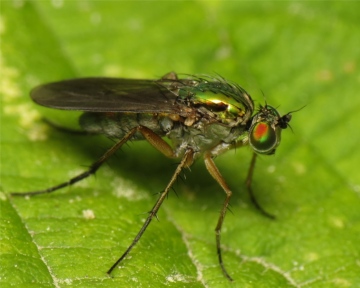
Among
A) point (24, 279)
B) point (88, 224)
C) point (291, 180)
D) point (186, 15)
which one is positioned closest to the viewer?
point (24, 279)

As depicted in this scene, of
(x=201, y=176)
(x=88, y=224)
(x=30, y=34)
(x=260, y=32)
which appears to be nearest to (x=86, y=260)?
(x=88, y=224)

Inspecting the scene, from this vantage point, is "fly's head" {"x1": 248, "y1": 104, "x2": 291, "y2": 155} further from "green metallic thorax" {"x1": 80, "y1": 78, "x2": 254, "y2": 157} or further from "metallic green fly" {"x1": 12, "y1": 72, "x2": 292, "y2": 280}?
Result: "green metallic thorax" {"x1": 80, "y1": 78, "x2": 254, "y2": 157}

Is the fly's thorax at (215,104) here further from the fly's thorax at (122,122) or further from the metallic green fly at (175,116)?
the fly's thorax at (122,122)

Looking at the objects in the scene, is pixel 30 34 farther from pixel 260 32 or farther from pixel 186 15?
pixel 260 32

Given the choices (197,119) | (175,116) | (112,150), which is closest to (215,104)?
(197,119)

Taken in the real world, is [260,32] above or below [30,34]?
above

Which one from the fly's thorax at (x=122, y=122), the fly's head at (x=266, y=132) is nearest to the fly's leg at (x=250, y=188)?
the fly's head at (x=266, y=132)
